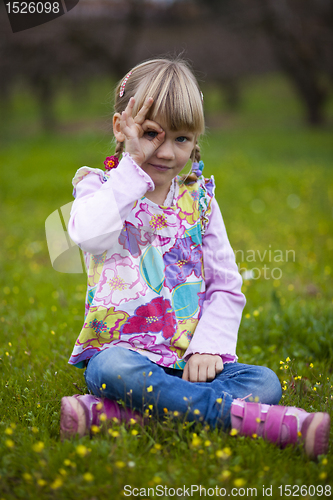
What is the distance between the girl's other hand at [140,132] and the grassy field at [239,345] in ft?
2.14

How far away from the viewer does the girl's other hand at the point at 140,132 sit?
215 cm

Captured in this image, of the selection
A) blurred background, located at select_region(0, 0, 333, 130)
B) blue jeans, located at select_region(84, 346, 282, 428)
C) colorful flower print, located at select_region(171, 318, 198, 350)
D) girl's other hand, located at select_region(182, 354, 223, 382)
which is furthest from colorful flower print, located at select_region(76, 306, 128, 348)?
blurred background, located at select_region(0, 0, 333, 130)

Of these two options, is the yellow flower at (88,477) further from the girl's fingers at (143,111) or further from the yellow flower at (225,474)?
the girl's fingers at (143,111)

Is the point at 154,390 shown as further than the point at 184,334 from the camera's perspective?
No

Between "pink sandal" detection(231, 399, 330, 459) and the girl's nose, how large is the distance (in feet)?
3.99

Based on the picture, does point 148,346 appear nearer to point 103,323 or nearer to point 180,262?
point 103,323

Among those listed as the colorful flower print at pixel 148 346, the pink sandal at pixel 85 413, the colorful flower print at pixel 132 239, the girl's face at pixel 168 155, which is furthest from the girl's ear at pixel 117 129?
the pink sandal at pixel 85 413

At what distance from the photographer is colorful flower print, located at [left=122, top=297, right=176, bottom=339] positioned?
230 centimetres

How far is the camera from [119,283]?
233 centimetres

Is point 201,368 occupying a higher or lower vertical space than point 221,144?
lower

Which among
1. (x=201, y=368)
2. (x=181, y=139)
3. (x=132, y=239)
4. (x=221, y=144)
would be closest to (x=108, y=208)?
(x=132, y=239)

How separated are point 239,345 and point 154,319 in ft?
3.61

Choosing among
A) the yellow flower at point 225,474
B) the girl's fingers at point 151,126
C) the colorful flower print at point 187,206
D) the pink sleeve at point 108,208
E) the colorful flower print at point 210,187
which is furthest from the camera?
the colorful flower print at point 210,187

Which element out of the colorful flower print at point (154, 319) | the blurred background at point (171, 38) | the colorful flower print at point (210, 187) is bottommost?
the colorful flower print at point (154, 319)
